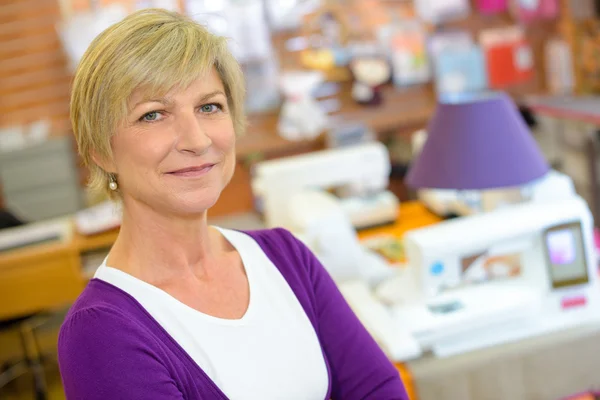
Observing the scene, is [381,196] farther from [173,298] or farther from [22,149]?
[22,149]

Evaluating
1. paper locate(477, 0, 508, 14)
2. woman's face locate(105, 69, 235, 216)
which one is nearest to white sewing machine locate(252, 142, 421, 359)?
woman's face locate(105, 69, 235, 216)

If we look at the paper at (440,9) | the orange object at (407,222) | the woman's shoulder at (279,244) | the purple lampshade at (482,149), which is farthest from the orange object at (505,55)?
the woman's shoulder at (279,244)

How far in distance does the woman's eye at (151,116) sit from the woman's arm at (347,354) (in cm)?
43

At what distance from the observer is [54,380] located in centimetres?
399

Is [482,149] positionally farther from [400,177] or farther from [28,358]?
[400,177]

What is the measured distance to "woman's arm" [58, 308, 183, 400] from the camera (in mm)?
1048

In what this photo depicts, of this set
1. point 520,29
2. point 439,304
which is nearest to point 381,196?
point 439,304

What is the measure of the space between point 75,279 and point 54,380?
86 cm

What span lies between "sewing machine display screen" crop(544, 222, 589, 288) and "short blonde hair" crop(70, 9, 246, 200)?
1223 mm

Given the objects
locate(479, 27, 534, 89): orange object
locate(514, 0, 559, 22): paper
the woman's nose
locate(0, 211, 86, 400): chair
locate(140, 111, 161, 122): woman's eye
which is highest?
locate(140, 111, 161, 122): woman's eye

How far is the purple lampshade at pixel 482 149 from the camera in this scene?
2.04 m

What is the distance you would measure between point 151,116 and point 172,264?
0.88 feet

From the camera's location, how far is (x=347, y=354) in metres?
1.36

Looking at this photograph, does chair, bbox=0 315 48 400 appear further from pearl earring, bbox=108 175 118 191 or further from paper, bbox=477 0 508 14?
paper, bbox=477 0 508 14
